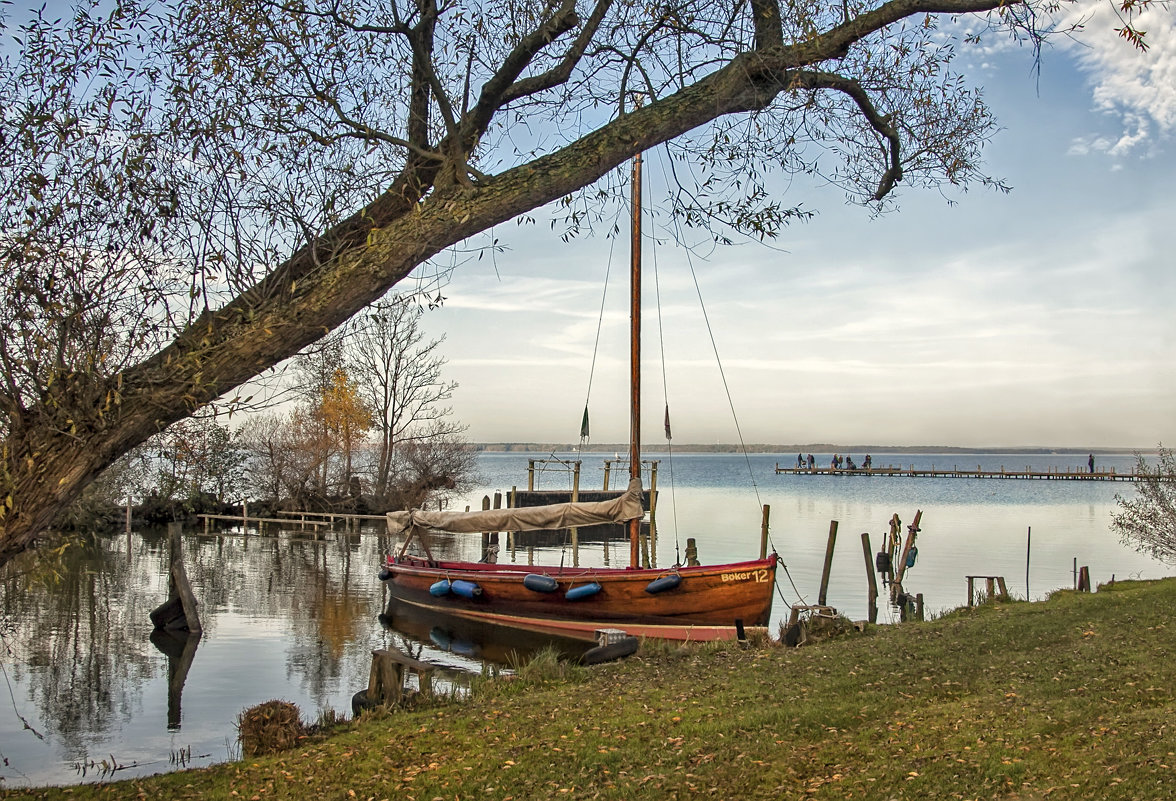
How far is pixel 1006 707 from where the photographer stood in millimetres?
8344

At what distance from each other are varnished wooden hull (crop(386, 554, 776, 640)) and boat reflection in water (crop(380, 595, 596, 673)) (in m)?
0.31

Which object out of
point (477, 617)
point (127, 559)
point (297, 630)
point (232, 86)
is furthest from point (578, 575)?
point (127, 559)

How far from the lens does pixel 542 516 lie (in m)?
22.5

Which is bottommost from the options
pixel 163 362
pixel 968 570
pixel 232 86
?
pixel 968 570

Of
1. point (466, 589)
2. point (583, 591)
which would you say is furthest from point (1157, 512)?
point (466, 589)

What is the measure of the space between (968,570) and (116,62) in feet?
109

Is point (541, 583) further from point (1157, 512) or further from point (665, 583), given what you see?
point (1157, 512)

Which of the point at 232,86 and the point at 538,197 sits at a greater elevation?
the point at 232,86

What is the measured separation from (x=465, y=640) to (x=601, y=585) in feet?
12.9

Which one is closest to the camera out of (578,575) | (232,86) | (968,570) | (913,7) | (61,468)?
(61,468)

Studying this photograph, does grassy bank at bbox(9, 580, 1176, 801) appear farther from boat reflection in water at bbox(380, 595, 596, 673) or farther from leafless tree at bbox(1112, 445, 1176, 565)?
leafless tree at bbox(1112, 445, 1176, 565)

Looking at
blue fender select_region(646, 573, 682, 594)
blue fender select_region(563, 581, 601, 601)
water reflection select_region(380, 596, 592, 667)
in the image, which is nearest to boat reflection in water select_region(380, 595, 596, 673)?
water reflection select_region(380, 596, 592, 667)

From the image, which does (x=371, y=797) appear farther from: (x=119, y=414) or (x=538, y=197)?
(x=538, y=197)

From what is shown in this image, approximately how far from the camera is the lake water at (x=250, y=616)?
44.1 feet
